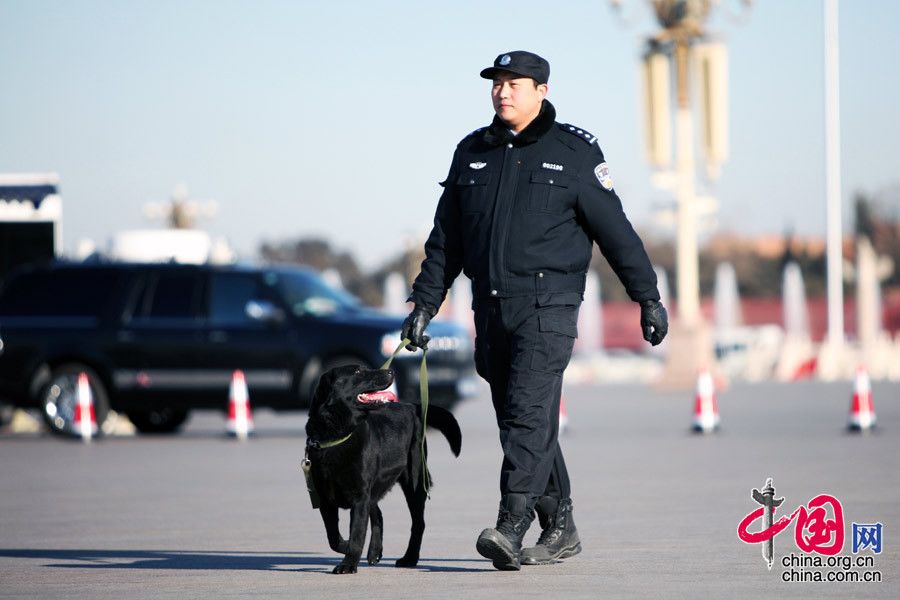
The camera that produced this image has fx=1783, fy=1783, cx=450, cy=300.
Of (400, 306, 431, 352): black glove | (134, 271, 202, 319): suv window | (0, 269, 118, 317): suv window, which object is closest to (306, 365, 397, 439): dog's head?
(400, 306, 431, 352): black glove

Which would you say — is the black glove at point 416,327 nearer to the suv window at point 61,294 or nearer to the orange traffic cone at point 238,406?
the orange traffic cone at point 238,406

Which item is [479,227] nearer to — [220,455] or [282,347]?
[220,455]

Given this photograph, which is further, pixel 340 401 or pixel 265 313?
pixel 265 313

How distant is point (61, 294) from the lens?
1952 centimetres

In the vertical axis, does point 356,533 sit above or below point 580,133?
below

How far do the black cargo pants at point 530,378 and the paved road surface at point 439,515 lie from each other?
0.46 m

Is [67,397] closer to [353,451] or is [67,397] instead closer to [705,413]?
[705,413]

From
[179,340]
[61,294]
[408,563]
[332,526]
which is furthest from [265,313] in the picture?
[332,526]

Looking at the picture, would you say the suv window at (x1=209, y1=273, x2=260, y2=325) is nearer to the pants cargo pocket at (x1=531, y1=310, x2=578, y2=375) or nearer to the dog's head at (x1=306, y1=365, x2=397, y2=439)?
the dog's head at (x1=306, y1=365, x2=397, y2=439)

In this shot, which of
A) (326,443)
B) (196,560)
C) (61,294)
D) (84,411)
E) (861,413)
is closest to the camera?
(326,443)

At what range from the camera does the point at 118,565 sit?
27.8 ft

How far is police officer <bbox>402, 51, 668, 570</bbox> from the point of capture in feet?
25.5

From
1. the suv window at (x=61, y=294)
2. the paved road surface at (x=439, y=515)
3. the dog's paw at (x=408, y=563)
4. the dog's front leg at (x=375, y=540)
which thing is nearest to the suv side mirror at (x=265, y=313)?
the paved road surface at (x=439, y=515)

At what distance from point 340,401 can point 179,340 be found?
1155cm
